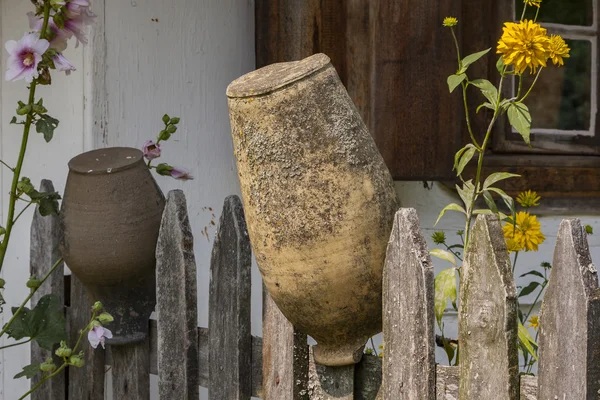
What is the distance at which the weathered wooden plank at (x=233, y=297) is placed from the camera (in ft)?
6.48

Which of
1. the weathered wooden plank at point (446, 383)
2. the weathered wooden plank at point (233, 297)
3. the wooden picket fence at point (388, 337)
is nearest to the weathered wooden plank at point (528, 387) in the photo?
the wooden picket fence at point (388, 337)

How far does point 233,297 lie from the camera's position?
1986 millimetres

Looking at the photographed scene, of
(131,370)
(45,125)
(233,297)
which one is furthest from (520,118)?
(131,370)

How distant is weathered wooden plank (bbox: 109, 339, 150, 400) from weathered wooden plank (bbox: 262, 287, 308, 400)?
51 centimetres

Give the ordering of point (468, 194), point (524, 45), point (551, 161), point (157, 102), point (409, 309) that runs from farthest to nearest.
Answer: point (551, 161) → point (157, 102) → point (468, 194) → point (524, 45) → point (409, 309)

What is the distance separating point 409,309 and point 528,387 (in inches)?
8.8

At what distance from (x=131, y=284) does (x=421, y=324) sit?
3.10ft

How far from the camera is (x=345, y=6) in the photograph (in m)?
2.62

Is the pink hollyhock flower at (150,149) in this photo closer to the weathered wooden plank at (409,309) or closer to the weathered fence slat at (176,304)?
the weathered fence slat at (176,304)

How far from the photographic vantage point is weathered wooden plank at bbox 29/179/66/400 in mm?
2594

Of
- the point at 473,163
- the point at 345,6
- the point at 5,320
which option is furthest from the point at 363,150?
the point at 5,320

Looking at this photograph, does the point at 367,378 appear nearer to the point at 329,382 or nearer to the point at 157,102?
the point at 329,382

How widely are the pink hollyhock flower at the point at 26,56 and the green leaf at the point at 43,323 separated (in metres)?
0.51

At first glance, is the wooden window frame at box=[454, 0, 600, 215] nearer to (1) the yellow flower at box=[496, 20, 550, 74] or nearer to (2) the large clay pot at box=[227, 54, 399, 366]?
(1) the yellow flower at box=[496, 20, 550, 74]
